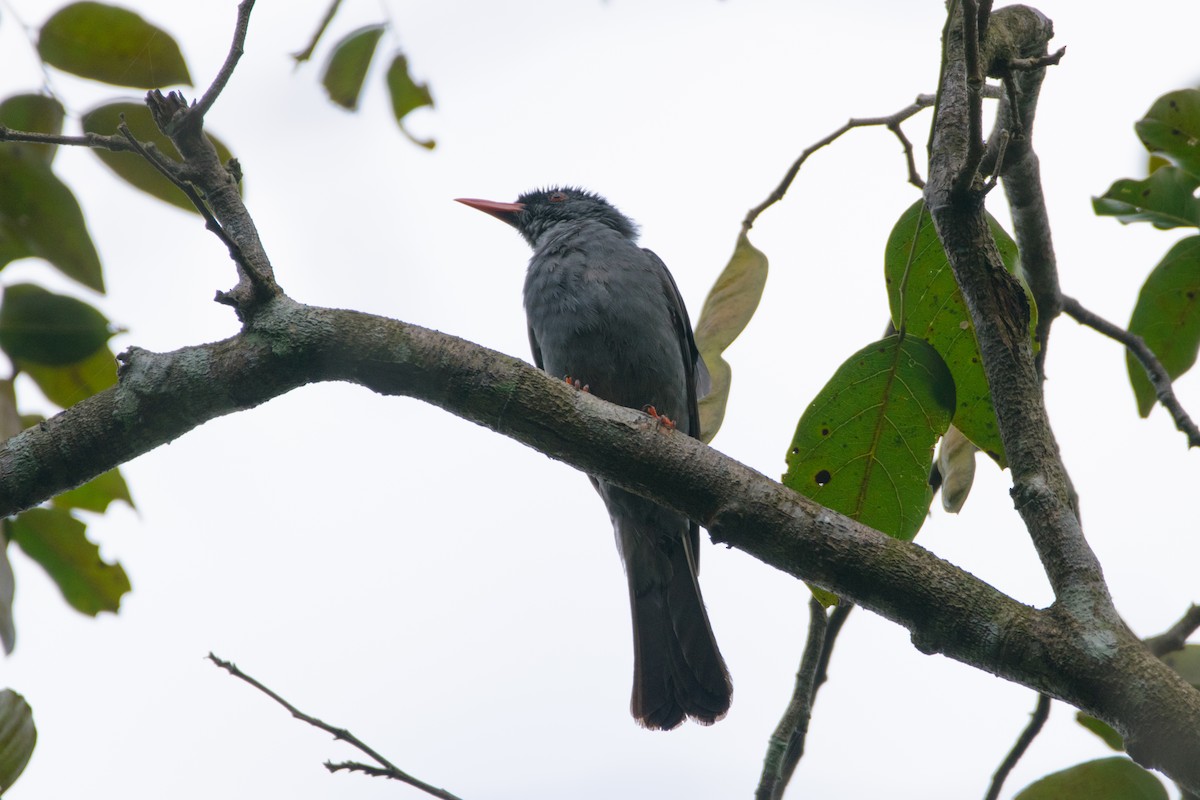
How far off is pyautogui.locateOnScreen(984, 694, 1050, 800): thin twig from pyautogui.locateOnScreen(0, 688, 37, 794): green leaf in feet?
7.70

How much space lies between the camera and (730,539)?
8.21ft

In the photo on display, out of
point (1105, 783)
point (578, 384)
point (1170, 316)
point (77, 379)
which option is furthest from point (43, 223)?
point (1170, 316)

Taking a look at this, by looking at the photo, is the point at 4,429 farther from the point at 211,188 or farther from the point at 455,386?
the point at 455,386

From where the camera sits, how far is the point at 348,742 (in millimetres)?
2793

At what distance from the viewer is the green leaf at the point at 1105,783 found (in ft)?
7.43

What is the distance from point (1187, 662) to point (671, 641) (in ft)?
8.10

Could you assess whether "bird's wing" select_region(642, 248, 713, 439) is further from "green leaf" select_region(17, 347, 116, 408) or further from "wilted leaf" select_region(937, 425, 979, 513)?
"green leaf" select_region(17, 347, 116, 408)

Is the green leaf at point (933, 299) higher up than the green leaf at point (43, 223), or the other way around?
the green leaf at point (933, 299)

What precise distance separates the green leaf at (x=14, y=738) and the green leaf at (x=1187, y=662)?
2.52m

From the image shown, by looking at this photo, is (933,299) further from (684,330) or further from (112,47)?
(684,330)

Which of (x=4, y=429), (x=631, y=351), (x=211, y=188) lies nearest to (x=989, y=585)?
(x=211, y=188)

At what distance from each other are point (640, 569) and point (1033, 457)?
2893mm

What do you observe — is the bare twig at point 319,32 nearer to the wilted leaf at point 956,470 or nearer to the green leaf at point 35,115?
the green leaf at point 35,115

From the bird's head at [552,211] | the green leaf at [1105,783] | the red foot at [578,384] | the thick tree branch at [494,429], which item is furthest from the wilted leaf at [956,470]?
the bird's head at [552,211]
